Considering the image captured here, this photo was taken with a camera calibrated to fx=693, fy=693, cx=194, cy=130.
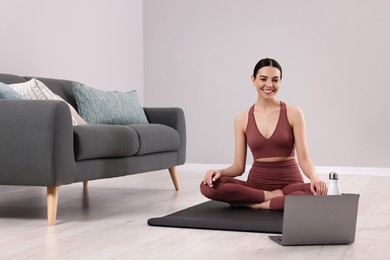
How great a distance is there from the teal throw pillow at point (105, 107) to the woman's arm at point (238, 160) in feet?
4.11

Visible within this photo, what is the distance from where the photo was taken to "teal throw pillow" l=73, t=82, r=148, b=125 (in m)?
4.68

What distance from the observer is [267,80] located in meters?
3.64

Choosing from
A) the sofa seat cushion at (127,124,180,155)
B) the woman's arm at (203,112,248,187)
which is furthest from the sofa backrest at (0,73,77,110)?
the woman's arm at (203,112,248,187)

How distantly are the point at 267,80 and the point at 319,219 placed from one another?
1.11m

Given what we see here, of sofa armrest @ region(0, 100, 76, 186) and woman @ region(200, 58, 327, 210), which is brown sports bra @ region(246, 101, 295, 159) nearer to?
woman @ region(200, 58, 327, 210)

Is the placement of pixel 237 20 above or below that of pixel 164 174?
above

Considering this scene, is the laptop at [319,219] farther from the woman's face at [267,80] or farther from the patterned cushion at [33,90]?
the patterned cushion at [33,90]

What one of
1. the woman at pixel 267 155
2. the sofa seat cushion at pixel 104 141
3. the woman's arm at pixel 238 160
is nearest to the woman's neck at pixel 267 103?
the woman at pixel 267 155

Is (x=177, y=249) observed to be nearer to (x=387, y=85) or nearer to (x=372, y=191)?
(x=372, y=191)

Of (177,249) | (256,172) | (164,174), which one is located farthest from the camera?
(164,174)

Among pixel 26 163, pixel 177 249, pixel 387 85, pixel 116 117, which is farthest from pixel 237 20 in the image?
pixel 177 249

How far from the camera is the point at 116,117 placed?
4785 millimetres

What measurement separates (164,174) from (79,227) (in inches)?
124

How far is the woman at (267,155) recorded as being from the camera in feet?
11.8
